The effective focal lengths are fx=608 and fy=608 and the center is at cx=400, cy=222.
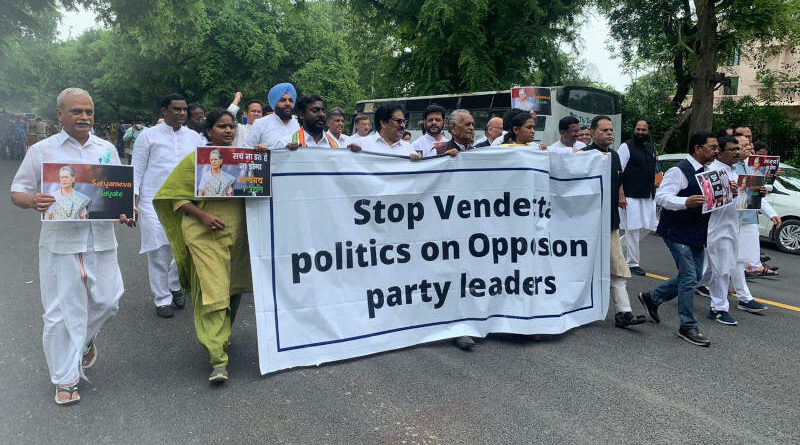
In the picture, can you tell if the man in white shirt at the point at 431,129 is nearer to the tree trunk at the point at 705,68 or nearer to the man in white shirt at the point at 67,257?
the man in white shirt at the point at 67,257

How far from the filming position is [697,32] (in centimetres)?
1686

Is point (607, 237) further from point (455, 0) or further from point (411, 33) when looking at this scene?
point (411, 33)

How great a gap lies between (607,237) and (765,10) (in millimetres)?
12822

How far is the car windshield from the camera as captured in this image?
10.4 meters

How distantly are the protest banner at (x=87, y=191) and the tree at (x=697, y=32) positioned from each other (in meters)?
15.6

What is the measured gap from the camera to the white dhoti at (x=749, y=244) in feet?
20.9

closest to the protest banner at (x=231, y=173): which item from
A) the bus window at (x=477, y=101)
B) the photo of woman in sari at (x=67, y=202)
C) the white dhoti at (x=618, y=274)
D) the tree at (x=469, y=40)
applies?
the photo of woman in sari at (x=67, y=202)

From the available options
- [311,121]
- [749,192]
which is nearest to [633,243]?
[749,192]

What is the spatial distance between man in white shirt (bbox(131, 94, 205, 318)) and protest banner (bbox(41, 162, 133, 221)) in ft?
6.57

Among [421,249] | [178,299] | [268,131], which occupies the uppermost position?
[268,131]

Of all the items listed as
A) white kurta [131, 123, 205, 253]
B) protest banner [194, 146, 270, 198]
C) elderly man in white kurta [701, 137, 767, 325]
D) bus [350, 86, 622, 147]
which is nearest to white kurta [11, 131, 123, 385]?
protest banner [194, 146, 270, 198]

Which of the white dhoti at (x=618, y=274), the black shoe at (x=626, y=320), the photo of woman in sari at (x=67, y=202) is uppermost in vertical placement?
the photo of woman in sari at (x=67, y=202)

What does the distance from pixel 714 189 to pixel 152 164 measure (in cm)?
506

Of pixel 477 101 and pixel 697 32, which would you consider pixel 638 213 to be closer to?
pixel 477 101
